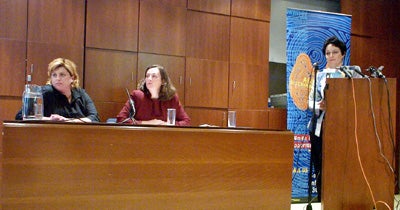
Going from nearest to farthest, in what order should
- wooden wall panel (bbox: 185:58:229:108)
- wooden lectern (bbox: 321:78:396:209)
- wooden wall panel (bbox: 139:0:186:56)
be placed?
wooden lectern (bbox: 321:78:396:209)
wooden wall panel (bbox: 139:0:186:56)
wooden wall panel (bbox: 185:58:229:108)

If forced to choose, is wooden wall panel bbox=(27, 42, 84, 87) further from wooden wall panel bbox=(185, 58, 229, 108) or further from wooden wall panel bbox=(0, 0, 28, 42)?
wooden wall panel bbox=(185, 58, 229, 108)

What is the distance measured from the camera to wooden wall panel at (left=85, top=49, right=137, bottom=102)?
395 centimetres

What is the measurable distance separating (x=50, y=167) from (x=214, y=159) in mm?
727

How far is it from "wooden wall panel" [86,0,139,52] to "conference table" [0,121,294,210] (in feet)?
8.13

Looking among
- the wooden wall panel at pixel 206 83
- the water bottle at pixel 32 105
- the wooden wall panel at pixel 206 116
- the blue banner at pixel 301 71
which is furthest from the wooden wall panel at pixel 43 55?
the blue banner at pixel 301 71

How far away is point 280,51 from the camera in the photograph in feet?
16.5

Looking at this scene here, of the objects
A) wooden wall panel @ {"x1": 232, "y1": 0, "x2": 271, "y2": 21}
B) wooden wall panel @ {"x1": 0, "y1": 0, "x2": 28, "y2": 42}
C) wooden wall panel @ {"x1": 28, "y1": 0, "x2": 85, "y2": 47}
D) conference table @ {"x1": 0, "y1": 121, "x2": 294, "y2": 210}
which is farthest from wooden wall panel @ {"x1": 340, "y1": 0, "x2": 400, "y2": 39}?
wooden wall panel @ {"x1": 0, "y1": 0, "x2": 28, "y2": 42}

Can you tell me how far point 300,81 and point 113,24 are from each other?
210 cm

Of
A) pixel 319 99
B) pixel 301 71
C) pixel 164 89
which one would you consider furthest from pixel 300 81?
pixel 164 89

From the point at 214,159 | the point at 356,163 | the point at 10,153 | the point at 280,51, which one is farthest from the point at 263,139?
A: the point at 280,51

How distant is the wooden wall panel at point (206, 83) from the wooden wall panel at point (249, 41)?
22 centimetres

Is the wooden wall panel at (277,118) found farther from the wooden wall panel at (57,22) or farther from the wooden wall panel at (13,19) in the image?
the wooden wall panel at (13,19)

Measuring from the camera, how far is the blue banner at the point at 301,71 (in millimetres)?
4184

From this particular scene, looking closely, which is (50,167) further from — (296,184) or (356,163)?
(296,184)
